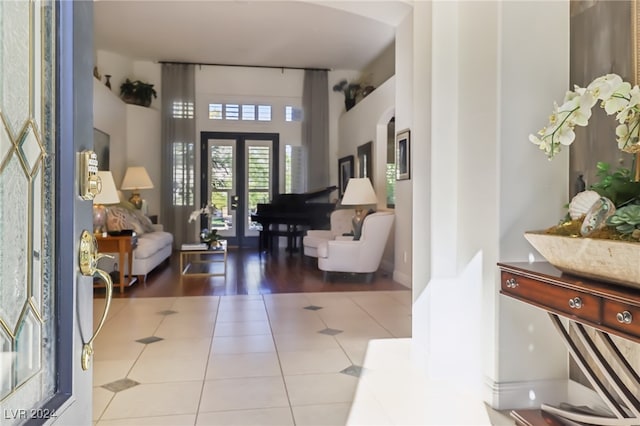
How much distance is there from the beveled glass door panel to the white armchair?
4839mm

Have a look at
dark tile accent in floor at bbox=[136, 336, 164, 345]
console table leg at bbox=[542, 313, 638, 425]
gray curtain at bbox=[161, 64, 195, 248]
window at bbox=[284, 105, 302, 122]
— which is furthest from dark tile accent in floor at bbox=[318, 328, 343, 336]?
window at bbox=[284, 105, 302, 122]

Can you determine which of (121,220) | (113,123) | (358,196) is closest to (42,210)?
(358,196)

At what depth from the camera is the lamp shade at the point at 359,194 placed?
589 centimetres

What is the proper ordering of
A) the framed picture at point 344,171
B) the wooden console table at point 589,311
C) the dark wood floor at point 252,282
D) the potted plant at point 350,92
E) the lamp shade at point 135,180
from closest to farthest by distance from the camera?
the wooden console table at point 589,311 < the dark wood floor at point 252,282 < the lamp shade at point 135,180 < the framed picture at point 344,171 < the potted plant at point 350,92

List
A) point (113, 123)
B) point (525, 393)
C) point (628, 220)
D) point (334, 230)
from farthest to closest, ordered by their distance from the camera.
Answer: point (113, 123)
point (334, 230)
point (525, 393)
point (628, 220)

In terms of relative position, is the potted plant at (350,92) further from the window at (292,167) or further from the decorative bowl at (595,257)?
the decorative bowl at (595,257)

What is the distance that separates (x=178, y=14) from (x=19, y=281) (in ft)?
22.2

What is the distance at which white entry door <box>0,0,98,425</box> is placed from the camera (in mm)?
626

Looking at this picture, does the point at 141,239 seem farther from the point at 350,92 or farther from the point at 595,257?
the point at 595,257

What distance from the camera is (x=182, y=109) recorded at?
29.8ft

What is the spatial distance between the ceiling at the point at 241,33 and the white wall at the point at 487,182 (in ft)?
10.6

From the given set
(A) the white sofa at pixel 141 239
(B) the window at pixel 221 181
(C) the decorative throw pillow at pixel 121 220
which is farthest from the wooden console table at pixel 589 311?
(B) the window at pixel 221 181

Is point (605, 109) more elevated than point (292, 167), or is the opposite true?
point (292, 167)

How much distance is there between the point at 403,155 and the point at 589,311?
13.3 feet
